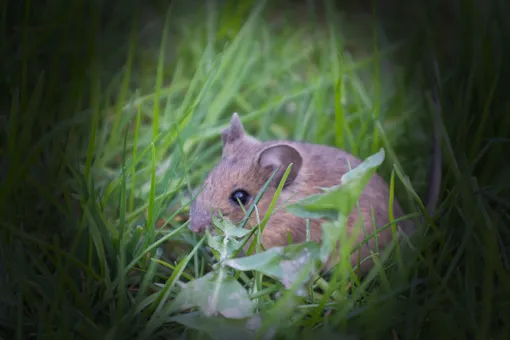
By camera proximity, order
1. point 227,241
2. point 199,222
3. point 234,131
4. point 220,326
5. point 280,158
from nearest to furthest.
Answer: point 220,326 < point 227,241 < point 199,222 < point 280,158 < point 234,131

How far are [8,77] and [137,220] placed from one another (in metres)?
1.26

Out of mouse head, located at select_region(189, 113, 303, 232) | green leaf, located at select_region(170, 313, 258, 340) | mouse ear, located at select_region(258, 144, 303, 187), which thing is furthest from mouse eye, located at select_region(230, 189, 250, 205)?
green leaf, located at select_region(170, 313, 258, 340)

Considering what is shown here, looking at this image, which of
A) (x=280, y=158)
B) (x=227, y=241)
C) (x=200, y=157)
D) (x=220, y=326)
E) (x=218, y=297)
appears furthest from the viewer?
(x=200, y=157)

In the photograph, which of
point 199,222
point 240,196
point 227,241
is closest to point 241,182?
point 240,196

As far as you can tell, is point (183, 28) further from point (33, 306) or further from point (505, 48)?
point (33, 306)

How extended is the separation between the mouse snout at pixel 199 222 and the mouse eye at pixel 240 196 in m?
0.20

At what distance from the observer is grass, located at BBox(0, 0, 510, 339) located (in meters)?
2.67

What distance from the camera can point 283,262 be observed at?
8.87 feet

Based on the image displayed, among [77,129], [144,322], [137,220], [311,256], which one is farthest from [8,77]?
[311,256]

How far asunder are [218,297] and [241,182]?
0.98m

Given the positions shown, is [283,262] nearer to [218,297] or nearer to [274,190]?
[218,297]

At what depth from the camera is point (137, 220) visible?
143 inches

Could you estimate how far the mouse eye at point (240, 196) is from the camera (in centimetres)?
345

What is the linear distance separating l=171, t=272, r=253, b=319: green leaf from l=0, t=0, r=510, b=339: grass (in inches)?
0.7
